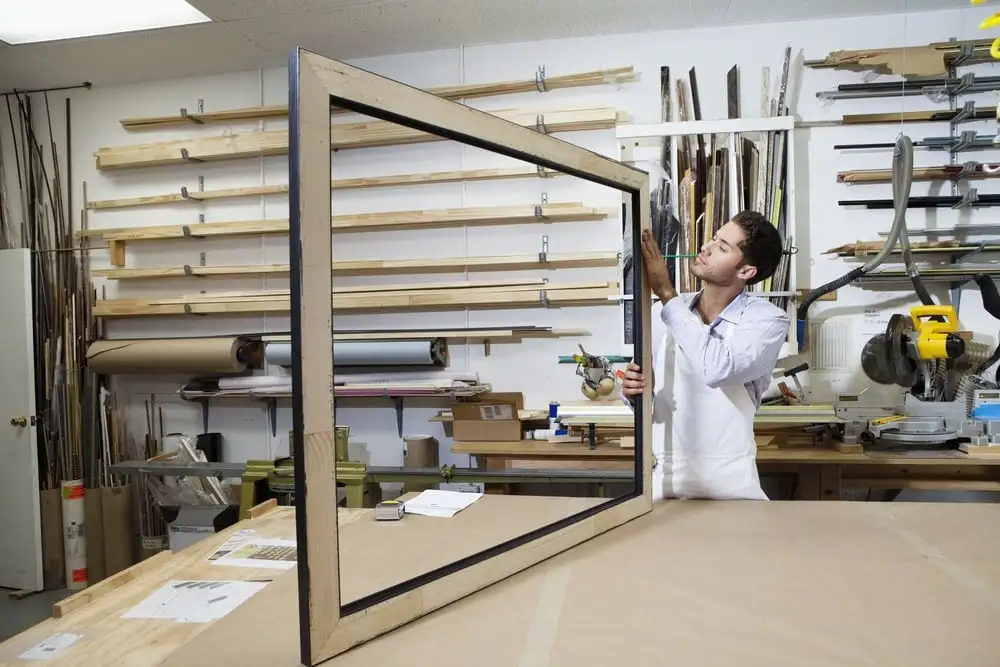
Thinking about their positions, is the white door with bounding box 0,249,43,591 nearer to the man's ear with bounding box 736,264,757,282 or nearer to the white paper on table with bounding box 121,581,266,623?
the white paper on table with bounding box 121,581,266,623

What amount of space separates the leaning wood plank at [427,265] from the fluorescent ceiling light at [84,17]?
1.17 m

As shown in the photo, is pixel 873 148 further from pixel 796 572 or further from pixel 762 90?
pixel 796 572

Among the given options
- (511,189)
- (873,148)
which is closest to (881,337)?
(873,148)

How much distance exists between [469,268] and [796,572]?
2.36 m

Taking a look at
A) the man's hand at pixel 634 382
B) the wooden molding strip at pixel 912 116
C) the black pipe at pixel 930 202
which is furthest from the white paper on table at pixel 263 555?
the wooden molding strip at pixel 912 116

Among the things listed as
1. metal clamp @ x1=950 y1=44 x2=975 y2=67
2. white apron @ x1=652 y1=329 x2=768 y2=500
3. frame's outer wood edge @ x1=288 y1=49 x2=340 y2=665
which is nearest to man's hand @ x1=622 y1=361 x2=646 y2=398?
white apron @ x1=652 y1=329 x2=768 y2=500

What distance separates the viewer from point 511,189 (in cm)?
330

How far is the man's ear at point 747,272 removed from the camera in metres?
1.84

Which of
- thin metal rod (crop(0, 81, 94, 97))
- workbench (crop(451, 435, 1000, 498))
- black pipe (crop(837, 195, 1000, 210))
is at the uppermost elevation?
thin metal rod (crop(0, 81, 94, 97))

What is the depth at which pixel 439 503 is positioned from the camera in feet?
5.27

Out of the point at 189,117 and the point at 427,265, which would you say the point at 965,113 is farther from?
the point at 189,117

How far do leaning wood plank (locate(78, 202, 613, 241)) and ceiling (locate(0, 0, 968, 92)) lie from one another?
0.86m

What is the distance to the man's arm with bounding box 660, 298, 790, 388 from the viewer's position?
5.57 feet

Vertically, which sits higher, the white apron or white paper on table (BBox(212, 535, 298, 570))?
the white apron
